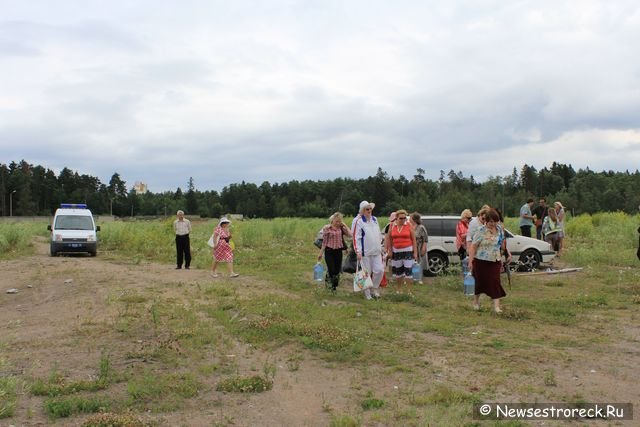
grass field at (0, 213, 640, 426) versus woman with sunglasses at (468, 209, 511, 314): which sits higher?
woman with sunglasses at (468, 209, 511, 314)

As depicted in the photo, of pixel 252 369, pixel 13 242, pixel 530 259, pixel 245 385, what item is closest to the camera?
pixel 245 385

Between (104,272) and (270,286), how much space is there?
18.4 ft

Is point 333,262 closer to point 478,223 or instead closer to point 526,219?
point 478,223

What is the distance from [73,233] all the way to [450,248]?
1480 centimetres

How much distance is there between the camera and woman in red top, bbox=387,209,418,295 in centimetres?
1117

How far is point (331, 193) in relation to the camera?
112 meters

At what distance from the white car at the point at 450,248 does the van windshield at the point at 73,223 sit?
568 inches

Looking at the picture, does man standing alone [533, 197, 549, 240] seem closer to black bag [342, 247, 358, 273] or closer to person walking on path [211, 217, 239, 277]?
black bag [342, 247, 358, 273]

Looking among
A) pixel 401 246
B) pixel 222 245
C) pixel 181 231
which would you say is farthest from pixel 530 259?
pixel 181 231

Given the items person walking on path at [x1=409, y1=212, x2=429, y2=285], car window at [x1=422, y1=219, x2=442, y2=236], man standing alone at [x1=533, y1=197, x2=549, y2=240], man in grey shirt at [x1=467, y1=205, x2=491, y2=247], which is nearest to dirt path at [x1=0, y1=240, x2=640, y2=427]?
man in grey shirt at [x1=467, y1=205, x2=491, y2=247]

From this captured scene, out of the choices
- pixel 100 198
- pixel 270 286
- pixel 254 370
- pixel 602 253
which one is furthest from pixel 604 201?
pixel 100 198

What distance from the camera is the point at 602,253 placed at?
17.3 meters

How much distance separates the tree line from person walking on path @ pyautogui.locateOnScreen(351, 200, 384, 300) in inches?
2921

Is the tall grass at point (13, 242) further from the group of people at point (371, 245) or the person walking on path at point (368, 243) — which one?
the person walking on path at point (368, 243)
